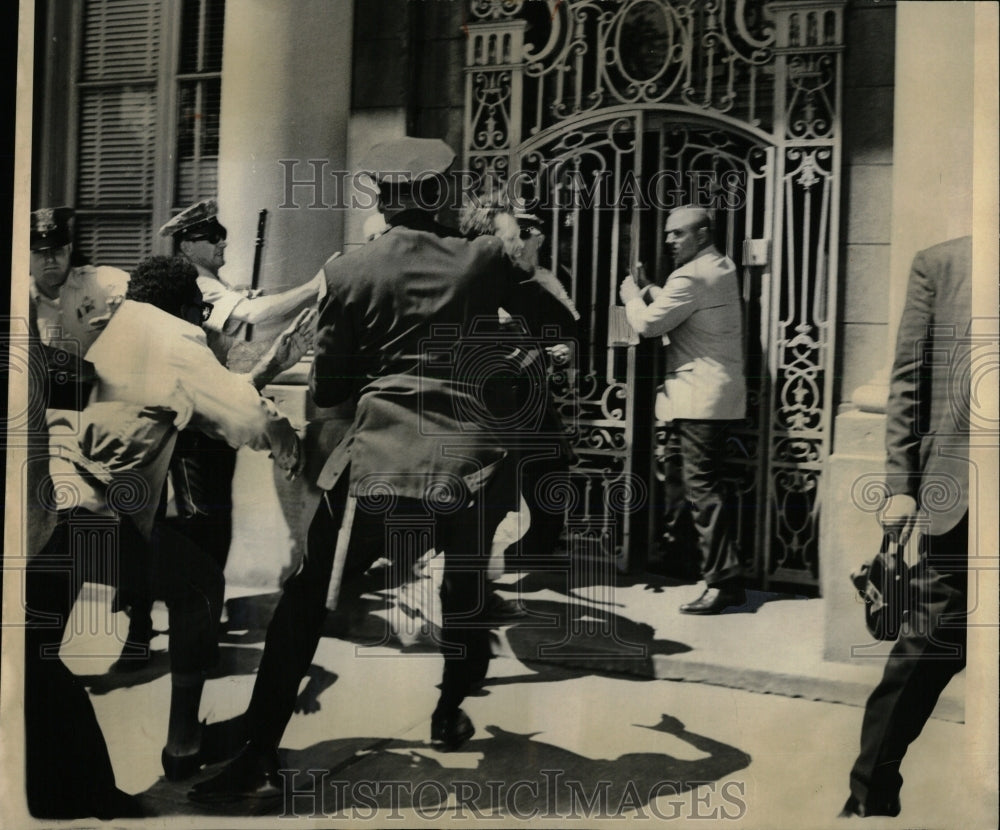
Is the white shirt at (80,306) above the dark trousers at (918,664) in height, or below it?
above

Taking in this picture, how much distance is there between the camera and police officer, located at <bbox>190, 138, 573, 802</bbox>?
466cm

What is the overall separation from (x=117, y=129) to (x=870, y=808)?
13.3ft

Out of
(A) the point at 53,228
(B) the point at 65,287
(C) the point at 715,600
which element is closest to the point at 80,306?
(B) the point at 65,287

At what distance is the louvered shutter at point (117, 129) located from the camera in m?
4.82

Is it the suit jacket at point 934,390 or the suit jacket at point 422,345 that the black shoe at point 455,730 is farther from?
the suit jacket at point 934,390

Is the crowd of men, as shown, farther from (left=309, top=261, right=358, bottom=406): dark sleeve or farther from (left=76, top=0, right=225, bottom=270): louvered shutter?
(left=76, top=0, right=225, bottom=270): louvered shutter

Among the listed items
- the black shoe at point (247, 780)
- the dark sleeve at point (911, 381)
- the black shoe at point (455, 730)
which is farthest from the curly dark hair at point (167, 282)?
the dark sleeve at point (911, 381)

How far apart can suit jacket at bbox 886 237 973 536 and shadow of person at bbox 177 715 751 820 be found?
1.25m

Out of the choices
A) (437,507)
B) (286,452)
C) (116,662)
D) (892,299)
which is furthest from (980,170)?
(116,662)

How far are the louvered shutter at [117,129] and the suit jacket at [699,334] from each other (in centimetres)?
208

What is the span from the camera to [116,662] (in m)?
4.89

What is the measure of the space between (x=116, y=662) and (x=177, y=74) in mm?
2441

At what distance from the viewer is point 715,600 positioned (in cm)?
459

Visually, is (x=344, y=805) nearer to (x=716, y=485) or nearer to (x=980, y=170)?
(x=716, y=485)
